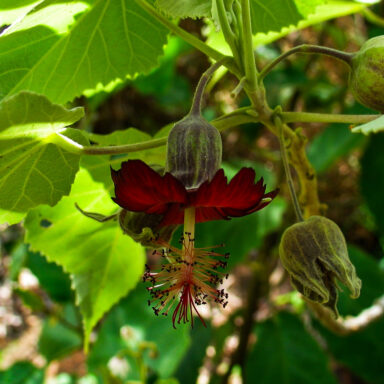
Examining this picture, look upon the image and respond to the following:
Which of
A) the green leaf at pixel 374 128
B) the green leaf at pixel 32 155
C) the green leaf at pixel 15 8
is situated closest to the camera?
the green leaf at pixel 374 128

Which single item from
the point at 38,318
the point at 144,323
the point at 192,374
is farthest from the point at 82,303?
the point at 38,318

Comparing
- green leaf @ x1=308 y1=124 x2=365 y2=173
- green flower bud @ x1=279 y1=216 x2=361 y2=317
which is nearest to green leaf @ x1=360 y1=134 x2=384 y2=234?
green leaf @ x1=308 y1=124 x2=365 y2=173

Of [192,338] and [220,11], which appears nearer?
[220,11]

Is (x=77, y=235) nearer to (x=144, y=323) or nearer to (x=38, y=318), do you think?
(x=144, y=323)

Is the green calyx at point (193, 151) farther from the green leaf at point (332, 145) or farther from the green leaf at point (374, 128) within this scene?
the green leaf at point (332, 145)

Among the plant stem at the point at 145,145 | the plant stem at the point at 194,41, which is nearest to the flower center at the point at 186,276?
the plant stem at the point at 145,145

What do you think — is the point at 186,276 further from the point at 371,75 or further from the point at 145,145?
the point at 371,75
